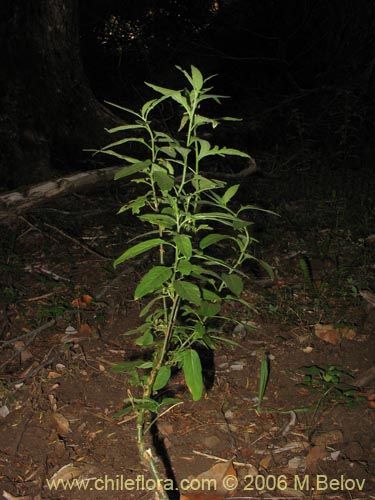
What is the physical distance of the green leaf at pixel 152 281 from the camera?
181 centimetres

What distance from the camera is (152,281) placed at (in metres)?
1.85

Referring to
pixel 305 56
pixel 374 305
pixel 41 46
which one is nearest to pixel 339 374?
pixel 374 305

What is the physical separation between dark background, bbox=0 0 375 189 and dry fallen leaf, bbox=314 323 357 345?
2.65 m

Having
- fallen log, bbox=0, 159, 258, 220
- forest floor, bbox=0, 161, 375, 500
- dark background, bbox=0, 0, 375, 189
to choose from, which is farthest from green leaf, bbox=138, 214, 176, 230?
dark background, bbox=0, 0, 375, 189

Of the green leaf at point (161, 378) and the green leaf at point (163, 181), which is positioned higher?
the green leaf at point (163, 181)

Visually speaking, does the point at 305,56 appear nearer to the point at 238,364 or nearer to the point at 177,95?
the point at 238,364

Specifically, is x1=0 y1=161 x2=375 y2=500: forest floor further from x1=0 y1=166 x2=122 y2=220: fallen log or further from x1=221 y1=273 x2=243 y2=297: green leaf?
x1=221 y1=273 x2=243 y2=297: green leaf

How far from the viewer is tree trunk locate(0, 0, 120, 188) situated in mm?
4770

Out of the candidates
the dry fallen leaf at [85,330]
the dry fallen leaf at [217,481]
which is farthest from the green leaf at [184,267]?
the dry fallen leaf at [85,330]

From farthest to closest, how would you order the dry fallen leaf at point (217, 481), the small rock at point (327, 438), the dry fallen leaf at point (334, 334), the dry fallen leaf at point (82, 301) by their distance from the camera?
the dry fallen leaf at point (82, 301), the dry fallen leaf at point (334, 334), the small rock at point (327, 438), the dry fallen leaf at point (217, 481)

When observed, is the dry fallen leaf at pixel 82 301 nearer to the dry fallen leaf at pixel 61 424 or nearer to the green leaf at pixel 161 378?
the dry fallen leaf at pixel 61 424

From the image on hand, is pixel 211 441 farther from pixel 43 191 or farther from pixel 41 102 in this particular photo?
pixel 41 102

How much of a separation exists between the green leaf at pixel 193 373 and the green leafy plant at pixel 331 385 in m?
0.81

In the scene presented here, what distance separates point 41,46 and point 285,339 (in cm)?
323
